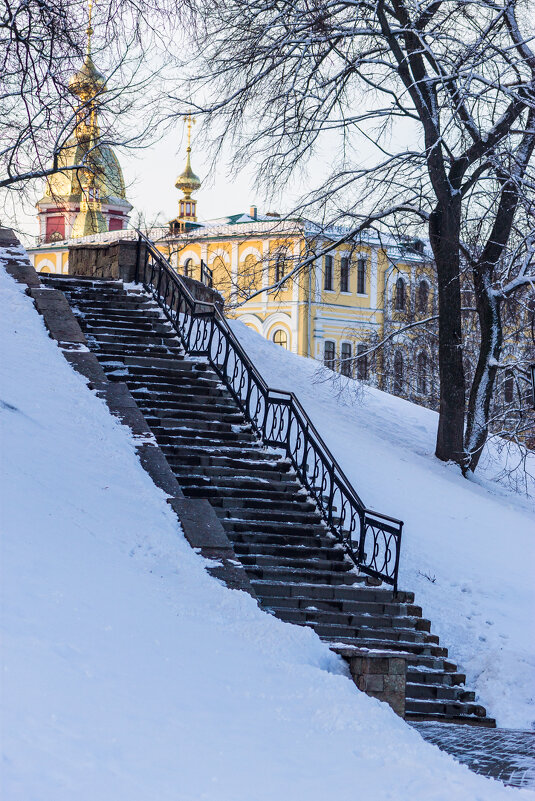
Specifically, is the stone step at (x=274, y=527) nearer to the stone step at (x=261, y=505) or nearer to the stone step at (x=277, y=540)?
the stone step at (x=277, y=540)

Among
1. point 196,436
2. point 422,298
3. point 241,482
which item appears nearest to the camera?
point 241,482

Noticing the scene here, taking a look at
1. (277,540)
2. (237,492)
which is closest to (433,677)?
(277,540)

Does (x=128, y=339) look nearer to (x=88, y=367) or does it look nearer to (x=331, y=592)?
(x=88, y=367)

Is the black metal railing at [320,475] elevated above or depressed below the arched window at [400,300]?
below

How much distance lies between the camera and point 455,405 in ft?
61.9

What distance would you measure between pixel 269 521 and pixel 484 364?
834 cm

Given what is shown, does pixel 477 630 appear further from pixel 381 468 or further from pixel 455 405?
pixel 455 405

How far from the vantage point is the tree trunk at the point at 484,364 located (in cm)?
1883

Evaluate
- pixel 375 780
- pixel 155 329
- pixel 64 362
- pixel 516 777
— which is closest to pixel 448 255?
pixel 155 329

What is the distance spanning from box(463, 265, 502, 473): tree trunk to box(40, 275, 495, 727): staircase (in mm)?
5949

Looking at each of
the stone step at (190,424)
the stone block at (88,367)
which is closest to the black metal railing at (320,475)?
the stone step at (190,424)

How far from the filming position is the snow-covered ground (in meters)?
4.88

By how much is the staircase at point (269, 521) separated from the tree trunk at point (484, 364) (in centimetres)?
595

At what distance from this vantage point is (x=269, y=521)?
11805 millimetres
